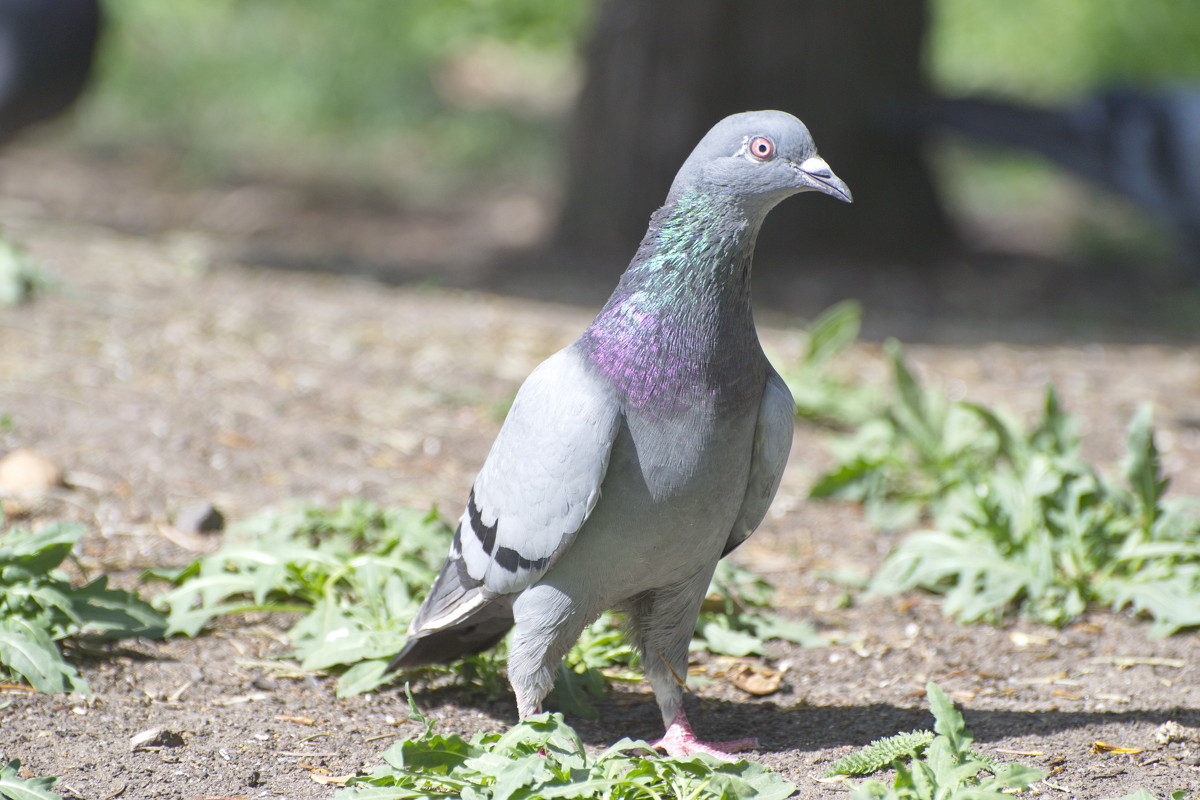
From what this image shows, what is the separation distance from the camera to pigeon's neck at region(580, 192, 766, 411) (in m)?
2.48

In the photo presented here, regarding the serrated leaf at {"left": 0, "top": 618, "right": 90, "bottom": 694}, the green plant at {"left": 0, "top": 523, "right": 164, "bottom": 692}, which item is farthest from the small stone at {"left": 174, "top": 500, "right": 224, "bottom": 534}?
the serrated leaf at {"left": 0, "top": 618, "right": 90, "bottom": 694}

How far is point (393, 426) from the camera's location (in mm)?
4691

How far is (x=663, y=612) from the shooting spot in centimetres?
278

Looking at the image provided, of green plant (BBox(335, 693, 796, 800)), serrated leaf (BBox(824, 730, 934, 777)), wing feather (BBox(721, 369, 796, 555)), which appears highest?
wing feather (BBox(721, 369, 796, 555))

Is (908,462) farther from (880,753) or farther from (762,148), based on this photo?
(762,148)

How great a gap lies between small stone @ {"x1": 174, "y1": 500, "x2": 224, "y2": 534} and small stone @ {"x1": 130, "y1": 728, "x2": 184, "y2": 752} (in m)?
1.06

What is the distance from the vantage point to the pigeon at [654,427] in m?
2.47

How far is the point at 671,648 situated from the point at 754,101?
15.6ft

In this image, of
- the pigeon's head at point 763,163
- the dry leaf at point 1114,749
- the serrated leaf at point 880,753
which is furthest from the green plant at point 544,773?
the pigeon's head at point 763,163

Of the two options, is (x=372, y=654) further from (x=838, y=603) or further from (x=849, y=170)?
(x=849, y=170)

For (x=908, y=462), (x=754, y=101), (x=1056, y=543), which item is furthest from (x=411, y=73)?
(x=1056, y=543)

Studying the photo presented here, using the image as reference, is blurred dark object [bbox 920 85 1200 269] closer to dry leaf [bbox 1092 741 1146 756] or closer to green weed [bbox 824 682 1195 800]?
dry leaf [bbox 1092 741 1146 756]

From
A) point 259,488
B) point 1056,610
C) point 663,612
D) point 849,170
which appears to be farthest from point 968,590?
point 849,170

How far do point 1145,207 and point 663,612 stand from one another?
5584mm
